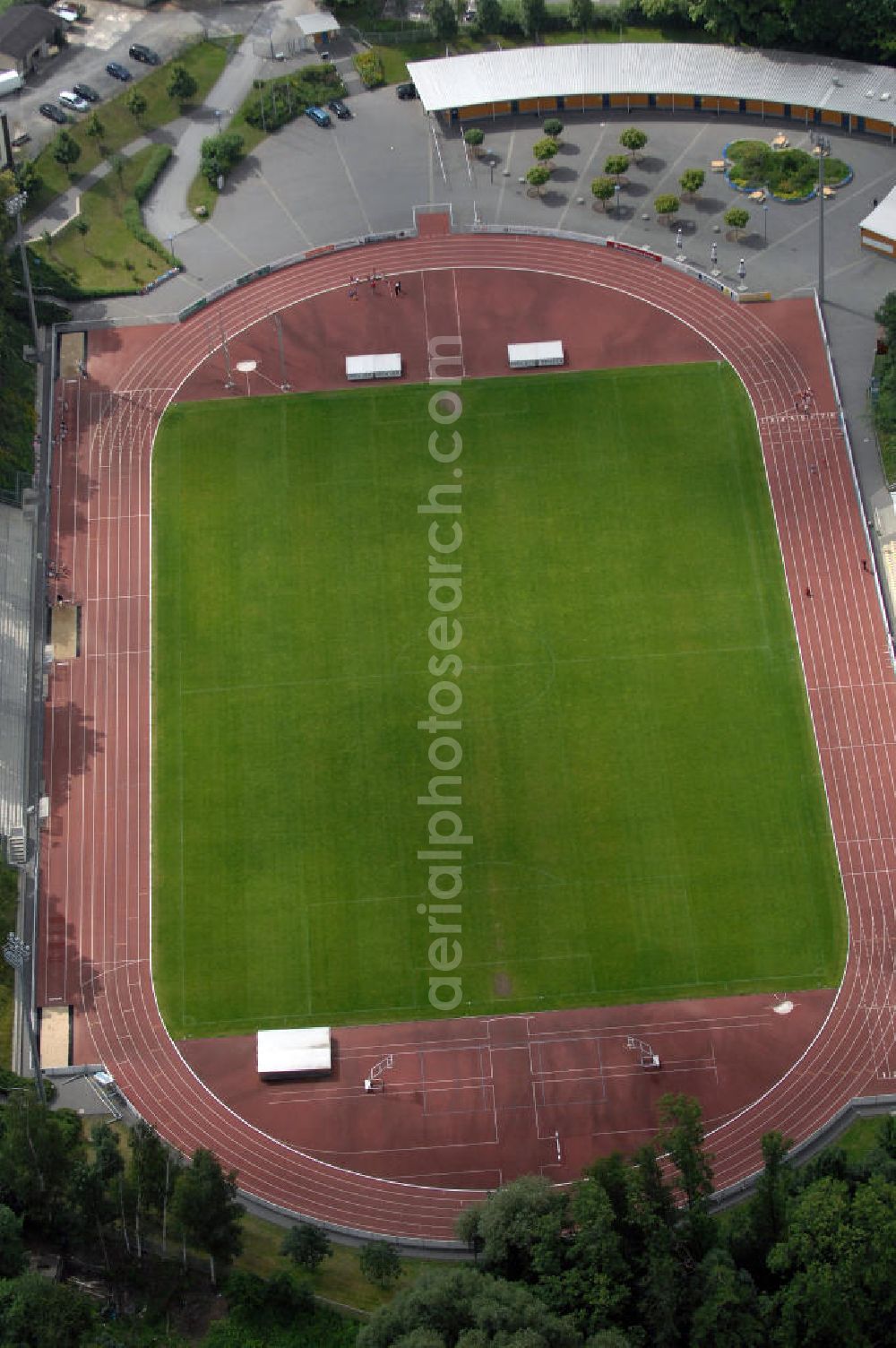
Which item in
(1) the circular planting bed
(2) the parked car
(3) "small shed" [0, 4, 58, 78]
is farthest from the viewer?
(2) the parked car

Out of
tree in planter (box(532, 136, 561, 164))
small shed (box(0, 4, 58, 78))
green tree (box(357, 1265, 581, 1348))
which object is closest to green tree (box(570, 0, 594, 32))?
tree in planter (box(532, 136, 561, 164))

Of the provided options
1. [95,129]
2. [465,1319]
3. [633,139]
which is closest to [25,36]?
[95,129]

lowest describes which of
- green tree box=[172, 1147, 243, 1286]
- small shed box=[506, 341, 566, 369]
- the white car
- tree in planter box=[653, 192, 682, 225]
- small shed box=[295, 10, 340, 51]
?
green tree box=[172, 1147, 243, 1286]

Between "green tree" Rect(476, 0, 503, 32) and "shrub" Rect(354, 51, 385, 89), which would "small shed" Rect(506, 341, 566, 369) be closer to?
"shrub" Rect(354, 51, 385, 89)

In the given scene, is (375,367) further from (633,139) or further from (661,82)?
(661,82)

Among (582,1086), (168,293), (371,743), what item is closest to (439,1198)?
(582,1086)

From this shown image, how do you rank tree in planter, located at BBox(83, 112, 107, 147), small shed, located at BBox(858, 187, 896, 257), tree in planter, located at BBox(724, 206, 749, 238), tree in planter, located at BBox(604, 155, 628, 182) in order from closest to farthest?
tree in planter, located at BBox(724, 206, 749, 238), small shed, located at BBox(858, 187, 896, 257), tree in planter, located at BBox(604, 155, 628, 182), tree in planter, located at BBox(83, 112, 107, 147)

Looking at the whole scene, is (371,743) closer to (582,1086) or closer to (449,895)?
(449,895)
